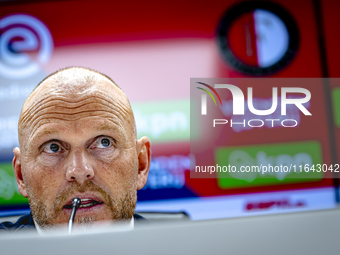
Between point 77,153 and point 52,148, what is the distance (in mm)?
Answer: 103

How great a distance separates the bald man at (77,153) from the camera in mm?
1007

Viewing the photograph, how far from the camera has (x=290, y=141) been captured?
8.40ft

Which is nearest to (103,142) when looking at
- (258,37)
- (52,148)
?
(52,148)

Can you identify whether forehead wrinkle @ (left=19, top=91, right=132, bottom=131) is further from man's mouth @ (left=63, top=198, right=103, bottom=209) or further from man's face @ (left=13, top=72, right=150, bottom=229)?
man's mouth @ (left=63, top=198, right=103, bottom=209)

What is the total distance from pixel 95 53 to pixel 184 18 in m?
0.74

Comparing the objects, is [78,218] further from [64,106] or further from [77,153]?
[64,106]

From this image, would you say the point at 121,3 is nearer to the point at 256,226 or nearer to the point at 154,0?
the point at 154,0

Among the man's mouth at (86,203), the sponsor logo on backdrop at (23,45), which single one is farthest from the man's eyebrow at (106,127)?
the sponsor logo on backdrop at (23,45)

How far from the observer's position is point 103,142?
109cm

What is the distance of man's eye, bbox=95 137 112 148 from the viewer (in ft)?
3.55

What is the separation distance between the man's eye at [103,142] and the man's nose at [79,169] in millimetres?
72

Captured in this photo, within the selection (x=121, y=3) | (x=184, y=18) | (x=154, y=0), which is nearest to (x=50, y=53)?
(x=121, y=3)

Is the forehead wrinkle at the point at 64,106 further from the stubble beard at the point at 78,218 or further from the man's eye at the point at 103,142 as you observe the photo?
the stubble beard at the point at 78,218

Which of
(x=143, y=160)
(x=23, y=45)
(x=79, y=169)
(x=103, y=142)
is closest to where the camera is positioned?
(x=79, y=169)
